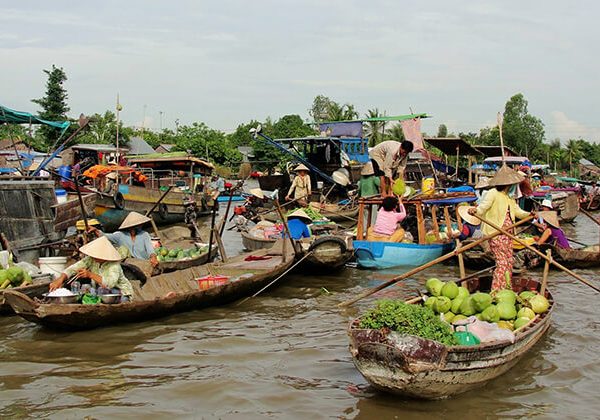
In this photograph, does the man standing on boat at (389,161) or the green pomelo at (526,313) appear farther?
the man standing on boat at (389,161)

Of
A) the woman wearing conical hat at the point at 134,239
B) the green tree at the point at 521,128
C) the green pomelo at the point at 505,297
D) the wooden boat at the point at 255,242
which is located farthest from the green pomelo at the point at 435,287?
the green tree at the point at 521,128

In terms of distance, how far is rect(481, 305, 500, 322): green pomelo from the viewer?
5.60 meters

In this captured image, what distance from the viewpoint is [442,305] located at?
5789 millimetres

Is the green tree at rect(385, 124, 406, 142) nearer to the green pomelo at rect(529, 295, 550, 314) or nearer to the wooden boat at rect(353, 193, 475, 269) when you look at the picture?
the wooden boat at rect(353, 193, 475, 269)

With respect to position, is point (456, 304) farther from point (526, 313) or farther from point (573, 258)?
point (573, 258)

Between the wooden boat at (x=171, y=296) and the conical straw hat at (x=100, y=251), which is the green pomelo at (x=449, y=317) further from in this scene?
the conical straw hat at (x=100, y=251)

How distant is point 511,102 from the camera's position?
47719mm

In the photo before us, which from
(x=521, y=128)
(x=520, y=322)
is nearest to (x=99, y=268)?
(x=520, y=322)

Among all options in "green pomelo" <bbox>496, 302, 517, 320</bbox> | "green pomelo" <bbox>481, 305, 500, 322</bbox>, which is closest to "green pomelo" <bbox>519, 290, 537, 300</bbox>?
"green pomelo" <bbox>496, 302, 517, 320</bbox>

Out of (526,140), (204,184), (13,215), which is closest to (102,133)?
(204,184)

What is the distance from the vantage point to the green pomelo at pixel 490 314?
5.60m

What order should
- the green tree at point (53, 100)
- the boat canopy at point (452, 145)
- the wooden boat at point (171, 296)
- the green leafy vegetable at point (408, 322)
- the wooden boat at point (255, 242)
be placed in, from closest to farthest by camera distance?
the green leafy vegetable at point (408, 322), the wooden boat at point (171, 296), the wooden boat at point (255, 242), the boat canopy at point (452, 145), the green tree at point (53, 100)

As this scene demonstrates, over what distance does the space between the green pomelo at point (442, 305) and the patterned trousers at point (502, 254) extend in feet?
3.79

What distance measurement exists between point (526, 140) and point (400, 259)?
37994 millimetres
